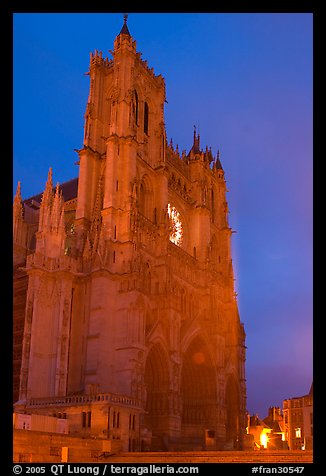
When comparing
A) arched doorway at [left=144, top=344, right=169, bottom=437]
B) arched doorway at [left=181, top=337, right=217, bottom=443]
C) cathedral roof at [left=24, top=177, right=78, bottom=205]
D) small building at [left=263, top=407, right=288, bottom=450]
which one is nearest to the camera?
arched doorway at [left=144, top=344, right=169, bottom=437]

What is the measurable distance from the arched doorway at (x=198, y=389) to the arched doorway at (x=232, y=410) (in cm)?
388

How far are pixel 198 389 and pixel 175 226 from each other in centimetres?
1295

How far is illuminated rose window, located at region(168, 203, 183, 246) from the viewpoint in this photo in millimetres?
45037

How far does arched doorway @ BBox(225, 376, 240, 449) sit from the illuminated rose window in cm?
1210

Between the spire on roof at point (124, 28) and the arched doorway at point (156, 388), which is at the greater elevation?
the spire on roof at point (124, 28)

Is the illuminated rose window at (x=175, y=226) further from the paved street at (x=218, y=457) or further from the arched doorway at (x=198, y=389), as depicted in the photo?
the paved street at (x=218, y=457)

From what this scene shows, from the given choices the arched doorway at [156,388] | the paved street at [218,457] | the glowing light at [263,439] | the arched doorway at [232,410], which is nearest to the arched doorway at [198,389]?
the arched doorway at [232,410]

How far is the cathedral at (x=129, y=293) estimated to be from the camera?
31250 millimetres

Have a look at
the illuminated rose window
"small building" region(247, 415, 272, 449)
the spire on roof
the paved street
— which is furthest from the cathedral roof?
the paved street

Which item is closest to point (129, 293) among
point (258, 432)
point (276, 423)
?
point (258, 432)

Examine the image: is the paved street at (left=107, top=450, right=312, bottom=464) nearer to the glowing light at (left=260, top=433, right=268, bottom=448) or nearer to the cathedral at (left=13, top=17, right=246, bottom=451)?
the cathedral at (left=13, top=17, right=246, bottom=451)

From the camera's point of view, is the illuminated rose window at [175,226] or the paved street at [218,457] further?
the illuminated rose window at [175,226]
